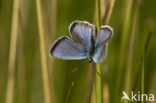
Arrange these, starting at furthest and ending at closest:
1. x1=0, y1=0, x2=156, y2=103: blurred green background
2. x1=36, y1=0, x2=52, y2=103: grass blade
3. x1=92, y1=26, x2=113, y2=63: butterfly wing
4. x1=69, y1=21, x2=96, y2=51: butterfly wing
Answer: x1=0, y1=0, x2=156, y2=103: blurred green background
x1=36, y1=0, x2=52, y2=103: grass blade
x1=69, y1=21, x2=96, y2=51: butterfly wing
x1=92, y1=26, x2=113, y2=63: butterfly wing

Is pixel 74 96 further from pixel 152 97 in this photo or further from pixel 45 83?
pixel 45 83

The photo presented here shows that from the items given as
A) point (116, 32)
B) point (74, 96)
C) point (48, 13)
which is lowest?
point (74, 96)

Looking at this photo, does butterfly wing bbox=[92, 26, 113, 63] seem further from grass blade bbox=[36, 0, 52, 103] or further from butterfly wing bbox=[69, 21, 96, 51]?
grass blade bbox=[36, 0, 52, 103]

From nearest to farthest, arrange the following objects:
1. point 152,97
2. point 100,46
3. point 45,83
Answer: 1. point 100,46
2. point 45,83
3. point 152,97

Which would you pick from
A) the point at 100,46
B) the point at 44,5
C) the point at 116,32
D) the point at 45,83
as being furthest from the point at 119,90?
the point at 44,5

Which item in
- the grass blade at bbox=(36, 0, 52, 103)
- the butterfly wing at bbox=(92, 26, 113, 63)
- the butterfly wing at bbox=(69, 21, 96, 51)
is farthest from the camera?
the grass blade at bbox=(36, 0, 52, 103)

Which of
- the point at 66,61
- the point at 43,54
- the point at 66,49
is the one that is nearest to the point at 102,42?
the point at 66,49

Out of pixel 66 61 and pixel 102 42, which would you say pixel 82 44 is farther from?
pixel 66 61

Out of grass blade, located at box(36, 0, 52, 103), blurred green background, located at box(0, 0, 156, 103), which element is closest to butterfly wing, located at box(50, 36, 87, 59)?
grass blade, located at box(36, 0, 52, 103)
